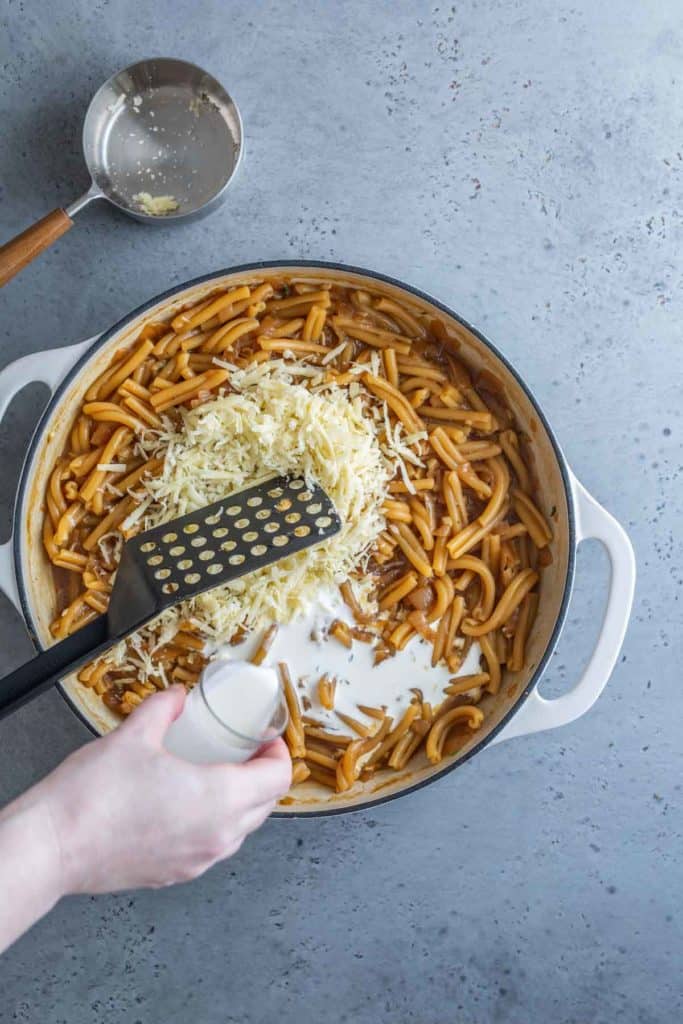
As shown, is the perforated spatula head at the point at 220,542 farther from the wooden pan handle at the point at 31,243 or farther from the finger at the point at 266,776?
the wooden pan handle at the point at 31,243

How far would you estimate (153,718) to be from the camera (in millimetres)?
1594

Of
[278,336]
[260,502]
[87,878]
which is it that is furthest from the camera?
[278,336]

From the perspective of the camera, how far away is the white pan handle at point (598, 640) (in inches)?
88.6

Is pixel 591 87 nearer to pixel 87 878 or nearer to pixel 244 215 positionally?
pixel 244 215

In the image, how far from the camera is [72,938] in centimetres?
254

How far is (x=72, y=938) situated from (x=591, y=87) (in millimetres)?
2634

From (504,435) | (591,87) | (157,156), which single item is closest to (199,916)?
(504,435)

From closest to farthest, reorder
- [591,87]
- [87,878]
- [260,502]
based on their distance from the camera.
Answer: [87,878] → [260,502] → [591,87]

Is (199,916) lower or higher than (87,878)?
lower

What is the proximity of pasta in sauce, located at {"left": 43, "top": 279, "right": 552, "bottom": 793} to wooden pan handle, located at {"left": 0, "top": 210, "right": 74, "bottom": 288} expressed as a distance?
308mm

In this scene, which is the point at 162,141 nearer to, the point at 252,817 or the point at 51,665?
the point at 51,665

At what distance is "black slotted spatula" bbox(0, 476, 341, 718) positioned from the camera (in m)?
1.98

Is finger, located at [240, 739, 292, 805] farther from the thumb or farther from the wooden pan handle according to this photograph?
the wooden pan handle

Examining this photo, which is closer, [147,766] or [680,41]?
[147,766]
